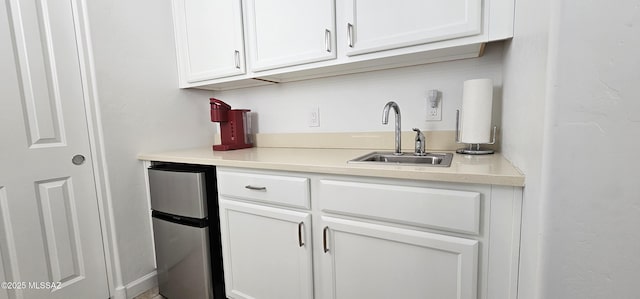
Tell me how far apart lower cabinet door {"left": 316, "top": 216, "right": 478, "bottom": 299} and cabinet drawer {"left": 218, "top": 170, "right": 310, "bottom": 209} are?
0.15 meters

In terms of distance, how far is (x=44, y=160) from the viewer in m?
1.31

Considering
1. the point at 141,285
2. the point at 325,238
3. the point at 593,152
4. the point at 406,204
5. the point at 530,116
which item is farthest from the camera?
the point at 141,285

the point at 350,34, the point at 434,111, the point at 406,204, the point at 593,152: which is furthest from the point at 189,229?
the point at 593,152

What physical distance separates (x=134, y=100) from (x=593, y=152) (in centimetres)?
195

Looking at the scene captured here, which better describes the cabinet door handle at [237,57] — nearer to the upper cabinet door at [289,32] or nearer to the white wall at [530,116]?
the upper cabinet door at [289,32]

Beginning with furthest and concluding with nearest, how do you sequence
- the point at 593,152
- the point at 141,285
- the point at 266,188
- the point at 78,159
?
the point at 141,285 < the point at 78,159 < the point at 266,188 < the point at 593,152

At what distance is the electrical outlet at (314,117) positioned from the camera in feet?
5.50

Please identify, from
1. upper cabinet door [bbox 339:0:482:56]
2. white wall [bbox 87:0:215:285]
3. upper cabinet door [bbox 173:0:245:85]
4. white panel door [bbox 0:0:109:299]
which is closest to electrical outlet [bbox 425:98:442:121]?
upper cabinet door [bbox 339:0:482:56]

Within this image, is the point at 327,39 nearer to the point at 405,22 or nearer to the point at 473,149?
the point at 405,22

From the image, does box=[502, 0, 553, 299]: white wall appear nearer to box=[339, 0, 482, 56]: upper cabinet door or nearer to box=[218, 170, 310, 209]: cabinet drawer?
box=[339, 0, 482, 56]: upper cabinet door

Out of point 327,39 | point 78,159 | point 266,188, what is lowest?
point 266,188

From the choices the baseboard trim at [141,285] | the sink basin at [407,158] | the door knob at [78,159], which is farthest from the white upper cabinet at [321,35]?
the baseboard trim at [141,285]

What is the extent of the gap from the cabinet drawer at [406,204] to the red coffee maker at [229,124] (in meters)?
0.89

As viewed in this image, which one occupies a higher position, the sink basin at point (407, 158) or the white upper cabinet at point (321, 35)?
the white upper cabinet at point (321, 35)
